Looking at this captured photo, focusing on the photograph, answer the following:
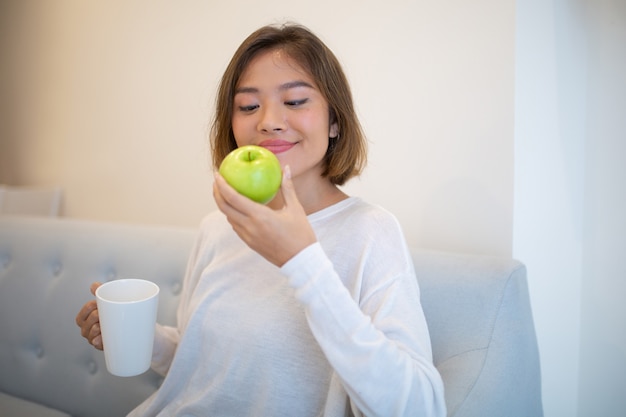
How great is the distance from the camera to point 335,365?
63 centimetres

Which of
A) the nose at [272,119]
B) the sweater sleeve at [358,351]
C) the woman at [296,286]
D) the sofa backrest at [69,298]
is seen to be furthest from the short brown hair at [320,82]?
the sofa backrest at [69,298]

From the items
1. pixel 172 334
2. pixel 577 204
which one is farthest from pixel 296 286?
pixel 577 204

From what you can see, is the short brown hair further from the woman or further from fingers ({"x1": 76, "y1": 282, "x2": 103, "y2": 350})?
fingers ({"x1": 76, "y1": 282, "x2": 103, "y2": 350})

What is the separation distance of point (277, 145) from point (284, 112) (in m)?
0.07

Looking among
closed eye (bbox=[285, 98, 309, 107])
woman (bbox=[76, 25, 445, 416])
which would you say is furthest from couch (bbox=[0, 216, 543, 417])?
closed eye (bbox=[285, 98, 309, 107])

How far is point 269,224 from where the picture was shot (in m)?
0.65

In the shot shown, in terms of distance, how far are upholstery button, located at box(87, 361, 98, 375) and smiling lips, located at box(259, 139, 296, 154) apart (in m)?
0.95

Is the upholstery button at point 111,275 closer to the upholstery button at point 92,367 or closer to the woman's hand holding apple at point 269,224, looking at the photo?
the upholstery button at point 92,367

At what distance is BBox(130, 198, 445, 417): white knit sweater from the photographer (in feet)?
2.07

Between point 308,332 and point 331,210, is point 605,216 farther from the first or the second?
point 308,332

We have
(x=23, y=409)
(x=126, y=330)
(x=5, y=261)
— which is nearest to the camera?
(x=126, y=330)

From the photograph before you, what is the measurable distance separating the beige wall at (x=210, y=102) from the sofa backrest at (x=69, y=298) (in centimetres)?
32

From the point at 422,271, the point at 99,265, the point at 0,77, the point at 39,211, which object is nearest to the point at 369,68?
the point at 422,271

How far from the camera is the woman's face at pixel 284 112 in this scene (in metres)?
0.87
